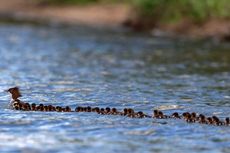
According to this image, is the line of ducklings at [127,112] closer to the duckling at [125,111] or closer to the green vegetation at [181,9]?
the duckling at [125,111]

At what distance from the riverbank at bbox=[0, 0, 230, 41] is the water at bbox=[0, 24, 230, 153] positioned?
2.60 m

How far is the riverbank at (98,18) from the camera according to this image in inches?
1582

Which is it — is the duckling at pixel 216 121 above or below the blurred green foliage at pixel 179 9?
below

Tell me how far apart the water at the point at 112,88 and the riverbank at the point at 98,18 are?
260cm

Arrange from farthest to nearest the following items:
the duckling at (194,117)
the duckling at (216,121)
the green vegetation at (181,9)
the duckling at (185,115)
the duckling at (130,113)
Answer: the green vegetation at (181,9), the duckling at (130,113), the duckling at (185,115), the duckling at (194,117), the duckling at (216,121)

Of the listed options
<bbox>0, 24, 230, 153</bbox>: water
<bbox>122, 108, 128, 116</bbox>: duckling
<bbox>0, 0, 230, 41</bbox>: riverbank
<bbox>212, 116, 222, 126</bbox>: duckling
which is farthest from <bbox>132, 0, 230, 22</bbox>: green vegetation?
<bbox>212, 116, 222, 126</bbox>: duckling

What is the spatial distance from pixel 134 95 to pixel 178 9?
2307 cm

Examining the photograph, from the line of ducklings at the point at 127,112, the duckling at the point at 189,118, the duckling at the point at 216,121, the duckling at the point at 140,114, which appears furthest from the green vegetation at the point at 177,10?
the duckling at the point at 216,121

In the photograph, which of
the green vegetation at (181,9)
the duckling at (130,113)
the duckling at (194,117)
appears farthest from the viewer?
the green vegetation at (181,9)

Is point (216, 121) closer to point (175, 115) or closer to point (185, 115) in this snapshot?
point (185, 115)

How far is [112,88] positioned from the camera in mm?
21766

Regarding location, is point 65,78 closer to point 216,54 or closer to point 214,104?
point 214,104

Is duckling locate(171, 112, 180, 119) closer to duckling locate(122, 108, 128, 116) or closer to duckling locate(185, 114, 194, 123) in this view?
duckling locate(185, 114, 194, 123)

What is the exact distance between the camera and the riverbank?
40.2 metres
